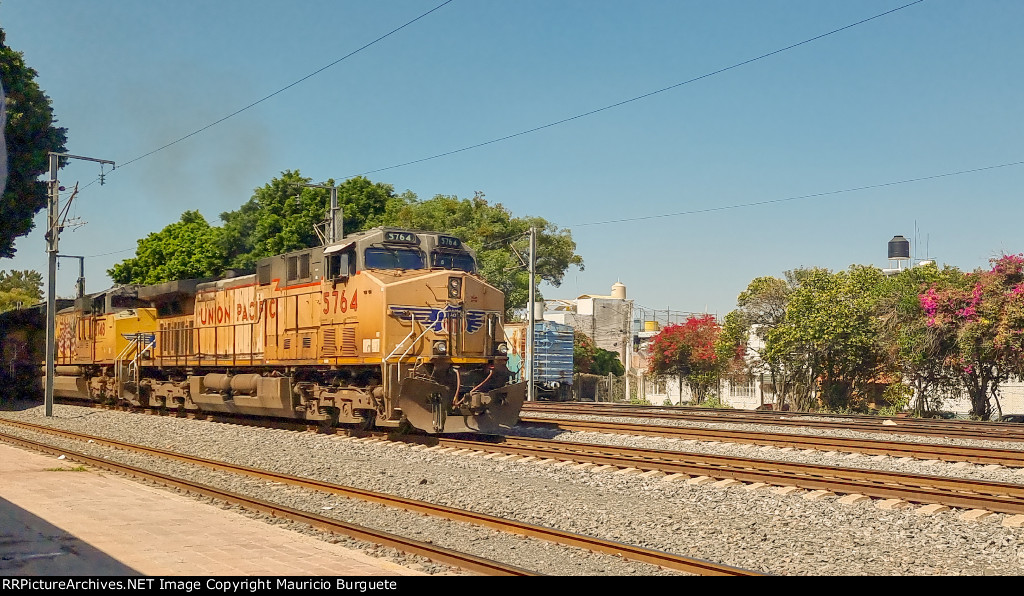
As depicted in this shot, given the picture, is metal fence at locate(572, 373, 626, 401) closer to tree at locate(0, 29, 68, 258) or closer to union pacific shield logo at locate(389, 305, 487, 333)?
tree at locate(0, 29, 68, 258)

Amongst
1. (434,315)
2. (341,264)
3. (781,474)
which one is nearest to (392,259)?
(341,264)

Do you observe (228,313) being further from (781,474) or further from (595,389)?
(595,389)

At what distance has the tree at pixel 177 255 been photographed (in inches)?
2120

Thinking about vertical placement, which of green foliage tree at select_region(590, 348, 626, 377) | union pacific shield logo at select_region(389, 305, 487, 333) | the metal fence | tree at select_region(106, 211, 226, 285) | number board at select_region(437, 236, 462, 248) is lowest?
the metal fence

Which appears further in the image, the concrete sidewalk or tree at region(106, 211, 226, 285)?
tree at region(106, 211, 226, 285)

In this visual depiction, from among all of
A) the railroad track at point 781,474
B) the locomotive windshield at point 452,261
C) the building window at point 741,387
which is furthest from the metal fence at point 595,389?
the railroad track at point 781,474

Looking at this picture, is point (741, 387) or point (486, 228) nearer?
point (741, 387)

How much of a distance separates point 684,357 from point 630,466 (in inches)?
1082

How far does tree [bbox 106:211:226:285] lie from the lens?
5384cm

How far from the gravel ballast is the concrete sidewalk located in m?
0.87

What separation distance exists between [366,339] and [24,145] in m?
17.7

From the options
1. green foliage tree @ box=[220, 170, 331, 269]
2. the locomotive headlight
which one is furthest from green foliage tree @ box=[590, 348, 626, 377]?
the locomotive headlight

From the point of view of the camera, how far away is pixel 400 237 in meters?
17.6

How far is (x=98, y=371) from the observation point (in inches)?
1195
